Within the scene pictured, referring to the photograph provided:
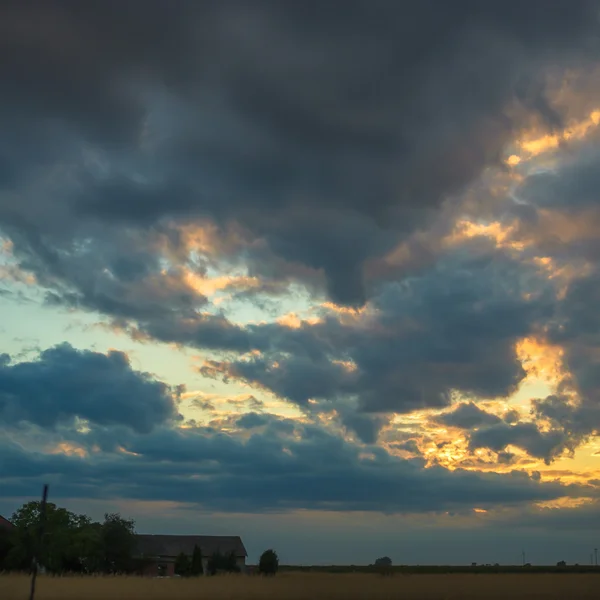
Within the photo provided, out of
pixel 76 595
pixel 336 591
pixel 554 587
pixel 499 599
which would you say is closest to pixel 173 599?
pixel 76 595

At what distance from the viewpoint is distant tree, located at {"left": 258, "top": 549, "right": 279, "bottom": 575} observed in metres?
75.2

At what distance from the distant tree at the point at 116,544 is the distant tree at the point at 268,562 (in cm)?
1299

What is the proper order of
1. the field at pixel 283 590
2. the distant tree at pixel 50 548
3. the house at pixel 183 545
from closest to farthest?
the field at pixel 283 590
the distant tree at pixel 50 548
the house at pixel 183 545

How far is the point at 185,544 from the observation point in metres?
111

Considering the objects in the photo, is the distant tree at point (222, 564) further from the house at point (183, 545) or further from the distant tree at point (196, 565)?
the house at point (183, 545)

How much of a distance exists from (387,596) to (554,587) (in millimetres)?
16131

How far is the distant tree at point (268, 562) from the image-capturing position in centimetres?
7525

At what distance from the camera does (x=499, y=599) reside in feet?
143

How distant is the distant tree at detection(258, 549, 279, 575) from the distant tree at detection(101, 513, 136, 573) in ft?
42.6

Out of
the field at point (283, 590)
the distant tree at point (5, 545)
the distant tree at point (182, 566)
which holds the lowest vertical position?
the field at point (283, 590)

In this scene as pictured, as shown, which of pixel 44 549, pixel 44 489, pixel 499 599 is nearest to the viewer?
pixel 44 489

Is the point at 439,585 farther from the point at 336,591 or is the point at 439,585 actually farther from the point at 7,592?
the point at 7,592

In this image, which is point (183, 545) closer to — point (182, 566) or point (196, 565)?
point (182, 566)

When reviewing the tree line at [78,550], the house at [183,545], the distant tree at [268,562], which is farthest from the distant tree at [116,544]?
the house at [183,545]
